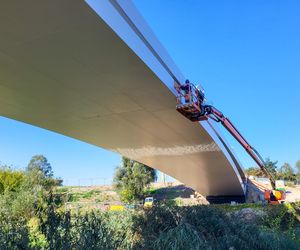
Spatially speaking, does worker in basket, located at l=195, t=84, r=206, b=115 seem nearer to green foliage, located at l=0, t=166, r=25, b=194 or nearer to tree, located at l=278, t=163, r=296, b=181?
green foliage, located at l=0, t=166, r=25, b=194

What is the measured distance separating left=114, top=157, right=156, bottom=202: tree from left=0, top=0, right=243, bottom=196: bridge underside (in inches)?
814

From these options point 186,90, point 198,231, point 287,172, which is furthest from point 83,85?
point 287,172

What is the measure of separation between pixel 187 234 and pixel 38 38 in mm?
4733

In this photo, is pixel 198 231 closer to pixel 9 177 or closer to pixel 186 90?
pixel 186 90

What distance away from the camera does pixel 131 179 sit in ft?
130

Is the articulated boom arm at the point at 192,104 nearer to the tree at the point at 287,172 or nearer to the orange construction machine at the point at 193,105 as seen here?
the orange construction machine at the point at 193,105

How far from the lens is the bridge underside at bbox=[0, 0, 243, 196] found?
6102mm

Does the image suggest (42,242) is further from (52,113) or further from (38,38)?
(52,113)

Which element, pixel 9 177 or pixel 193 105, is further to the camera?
pixel 9 177

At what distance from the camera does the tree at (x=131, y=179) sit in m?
38.7

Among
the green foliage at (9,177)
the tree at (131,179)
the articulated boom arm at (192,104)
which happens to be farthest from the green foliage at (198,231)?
the tree at (131,179)

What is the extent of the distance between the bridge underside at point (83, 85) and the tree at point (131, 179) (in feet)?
67.9

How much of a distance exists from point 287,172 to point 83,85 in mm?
59342

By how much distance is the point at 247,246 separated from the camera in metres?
5.39
